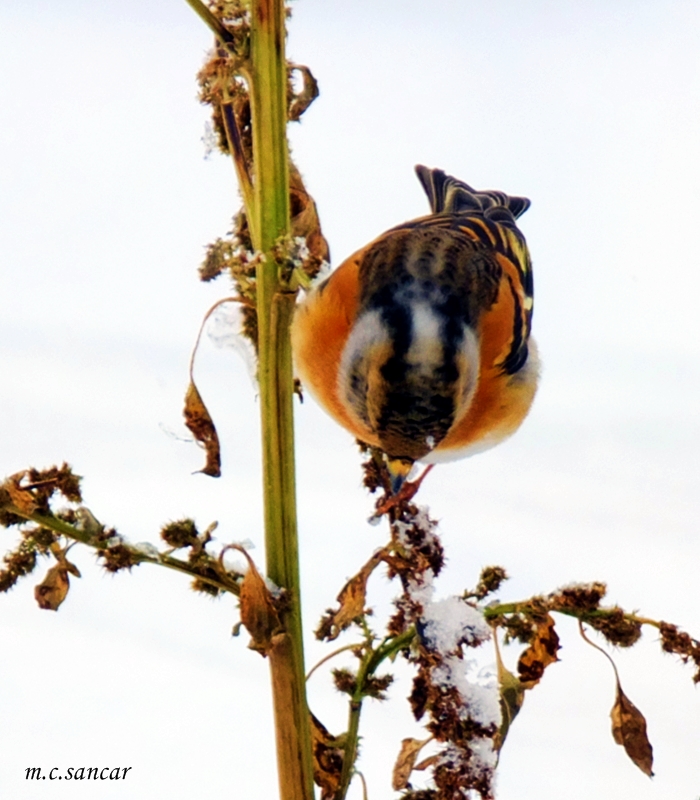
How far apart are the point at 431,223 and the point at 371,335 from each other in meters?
0.62

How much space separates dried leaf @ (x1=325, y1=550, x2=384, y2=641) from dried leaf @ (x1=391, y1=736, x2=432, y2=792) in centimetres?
22

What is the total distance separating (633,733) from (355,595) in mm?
431

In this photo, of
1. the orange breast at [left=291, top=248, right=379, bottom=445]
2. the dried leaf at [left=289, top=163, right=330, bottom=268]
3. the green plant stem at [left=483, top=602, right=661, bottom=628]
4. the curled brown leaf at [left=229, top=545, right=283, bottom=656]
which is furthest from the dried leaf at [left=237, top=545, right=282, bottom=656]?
the orange breast at [left=291, top=248, right=379, bottom=445]

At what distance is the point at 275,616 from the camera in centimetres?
108

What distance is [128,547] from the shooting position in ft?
3.57

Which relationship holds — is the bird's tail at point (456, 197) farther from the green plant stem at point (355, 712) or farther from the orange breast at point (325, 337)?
the green plant stem at point (355, 712)

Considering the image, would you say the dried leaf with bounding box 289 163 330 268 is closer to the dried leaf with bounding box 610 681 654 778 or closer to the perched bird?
the perched bird

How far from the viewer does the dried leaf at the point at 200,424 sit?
1266 mm

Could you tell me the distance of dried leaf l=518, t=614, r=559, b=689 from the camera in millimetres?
Result: 1141

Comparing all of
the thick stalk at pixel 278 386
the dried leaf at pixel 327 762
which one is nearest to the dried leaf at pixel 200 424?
the thick stalk at pixel 278 386

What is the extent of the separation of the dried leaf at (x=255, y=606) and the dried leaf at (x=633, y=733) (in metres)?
0.49

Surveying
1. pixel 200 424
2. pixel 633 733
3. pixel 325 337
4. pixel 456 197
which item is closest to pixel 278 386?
pixel 200 424

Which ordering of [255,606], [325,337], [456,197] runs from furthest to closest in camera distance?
[456,197], [325,337], [255,606]

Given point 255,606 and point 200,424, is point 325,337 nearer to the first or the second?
point 200,424
